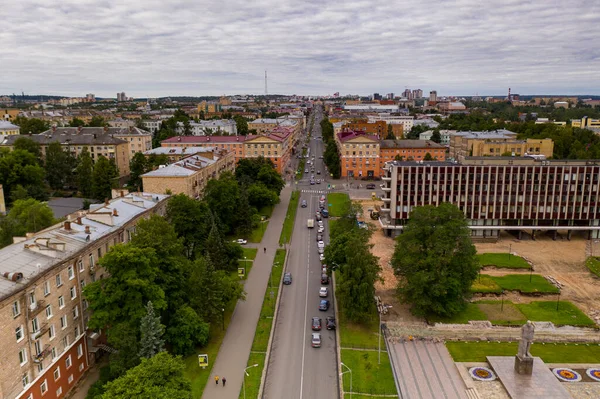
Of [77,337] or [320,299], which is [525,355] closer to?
[320,299]

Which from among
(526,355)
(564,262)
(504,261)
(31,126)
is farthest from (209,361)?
(31,126)

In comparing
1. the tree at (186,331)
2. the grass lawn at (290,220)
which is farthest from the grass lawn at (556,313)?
the grass lawn at (290,220)

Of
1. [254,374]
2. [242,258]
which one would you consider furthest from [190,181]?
[254,374]

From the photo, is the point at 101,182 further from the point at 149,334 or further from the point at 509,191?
the point at 509,191

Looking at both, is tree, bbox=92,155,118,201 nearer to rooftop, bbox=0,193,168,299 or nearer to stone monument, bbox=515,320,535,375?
rooftop, bbox=0,193,168,299

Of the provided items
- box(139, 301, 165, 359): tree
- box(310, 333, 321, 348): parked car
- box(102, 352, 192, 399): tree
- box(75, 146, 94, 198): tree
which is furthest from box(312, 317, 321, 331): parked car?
box(75, 146, 94, 198): tree
